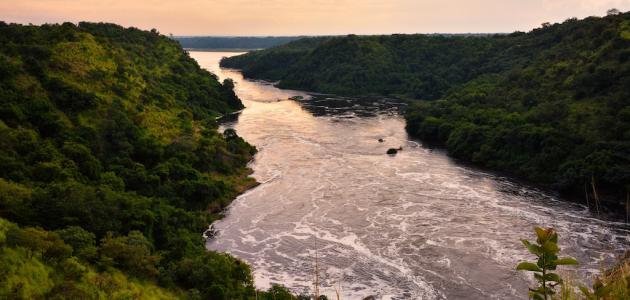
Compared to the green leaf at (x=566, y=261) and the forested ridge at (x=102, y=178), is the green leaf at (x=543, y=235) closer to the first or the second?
the green leaf at (x=566, y=261)

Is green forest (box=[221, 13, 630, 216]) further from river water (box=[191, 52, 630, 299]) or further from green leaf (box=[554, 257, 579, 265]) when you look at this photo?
green leaf (box=[554, 257, 579, 265])

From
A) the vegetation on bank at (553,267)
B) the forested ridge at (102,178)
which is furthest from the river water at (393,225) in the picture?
the vegetation on bank at (553,267)

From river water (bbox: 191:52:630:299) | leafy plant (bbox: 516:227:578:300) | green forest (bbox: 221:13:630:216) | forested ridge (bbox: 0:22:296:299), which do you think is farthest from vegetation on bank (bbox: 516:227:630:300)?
green forest (bbox: 221:13:630:216)

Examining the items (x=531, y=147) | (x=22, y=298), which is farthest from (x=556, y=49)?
(x=22, y=298)

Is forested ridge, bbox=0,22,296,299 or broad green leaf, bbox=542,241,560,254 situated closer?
broad green leaf, bbox=542,241,560,254

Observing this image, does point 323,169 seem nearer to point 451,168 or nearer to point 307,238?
point 451,168
